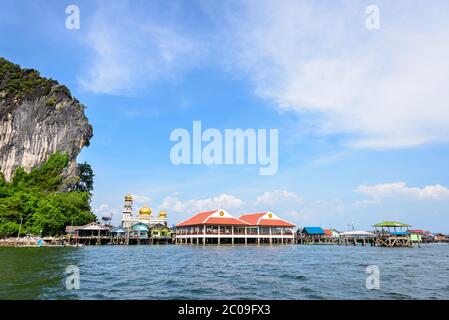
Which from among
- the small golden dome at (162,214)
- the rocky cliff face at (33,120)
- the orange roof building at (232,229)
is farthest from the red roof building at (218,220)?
the rocky cliff face at (33,120)

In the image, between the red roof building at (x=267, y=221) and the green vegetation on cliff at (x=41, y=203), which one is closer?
the green vegetation on cliff at (x=41, y=203)

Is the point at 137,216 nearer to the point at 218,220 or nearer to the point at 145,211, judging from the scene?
the point at 145,211

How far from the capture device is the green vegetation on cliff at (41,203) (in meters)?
56.1

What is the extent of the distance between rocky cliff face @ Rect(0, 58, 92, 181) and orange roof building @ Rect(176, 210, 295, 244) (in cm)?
3103

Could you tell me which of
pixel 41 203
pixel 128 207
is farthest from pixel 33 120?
pixel 128 207

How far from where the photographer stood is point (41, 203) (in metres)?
59.2

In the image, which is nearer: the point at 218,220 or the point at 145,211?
the point at 218,220

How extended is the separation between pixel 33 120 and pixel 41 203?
2127 centimetres

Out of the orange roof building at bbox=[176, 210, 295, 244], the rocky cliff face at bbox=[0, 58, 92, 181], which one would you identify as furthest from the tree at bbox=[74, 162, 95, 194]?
the orange roof building at bbox=[176, 210, 295, 244]

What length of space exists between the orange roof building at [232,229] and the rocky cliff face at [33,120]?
102 ft

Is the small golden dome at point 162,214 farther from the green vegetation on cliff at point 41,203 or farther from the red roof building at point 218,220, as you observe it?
the red roof building at point 218,220
